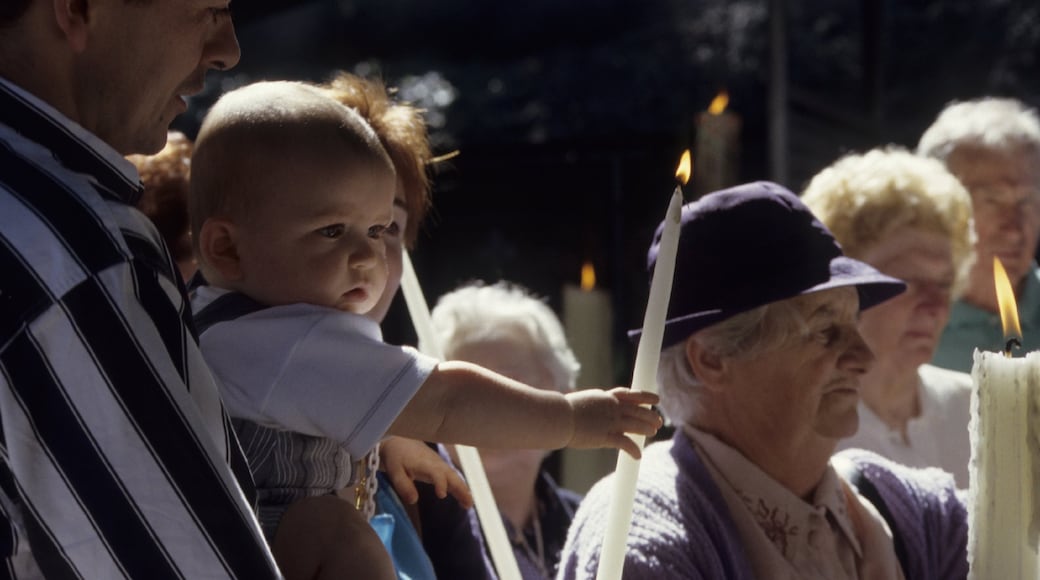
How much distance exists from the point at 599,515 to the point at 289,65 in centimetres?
601

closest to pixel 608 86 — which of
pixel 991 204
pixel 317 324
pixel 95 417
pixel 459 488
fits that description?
pixel 991 204

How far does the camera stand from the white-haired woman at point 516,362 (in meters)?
3.53

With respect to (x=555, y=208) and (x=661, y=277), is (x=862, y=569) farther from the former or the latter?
(x=555, y=208)

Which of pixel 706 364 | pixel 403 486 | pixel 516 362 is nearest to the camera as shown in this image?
pixel 403 486

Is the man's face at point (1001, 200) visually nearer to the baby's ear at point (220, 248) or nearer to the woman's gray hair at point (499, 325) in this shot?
the woman's gray hair at point (499, 325)

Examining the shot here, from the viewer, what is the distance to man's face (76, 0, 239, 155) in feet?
4.25

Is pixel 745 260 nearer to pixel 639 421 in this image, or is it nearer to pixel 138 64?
pixel 639 421

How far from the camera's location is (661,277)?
1.29 meters

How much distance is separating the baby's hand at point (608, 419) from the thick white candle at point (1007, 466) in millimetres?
366

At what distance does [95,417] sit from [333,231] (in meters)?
0.61

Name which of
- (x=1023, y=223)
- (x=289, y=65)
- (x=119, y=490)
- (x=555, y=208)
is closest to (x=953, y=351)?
(x=1023, y=223)

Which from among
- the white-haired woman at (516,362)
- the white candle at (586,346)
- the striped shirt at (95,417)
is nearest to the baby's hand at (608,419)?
the striped shirt at (95,417)

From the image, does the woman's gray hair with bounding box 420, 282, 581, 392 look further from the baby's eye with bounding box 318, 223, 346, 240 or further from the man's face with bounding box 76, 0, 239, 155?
the man's face with bounding box 76, 0, 239, 155

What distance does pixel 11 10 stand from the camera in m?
1.27
